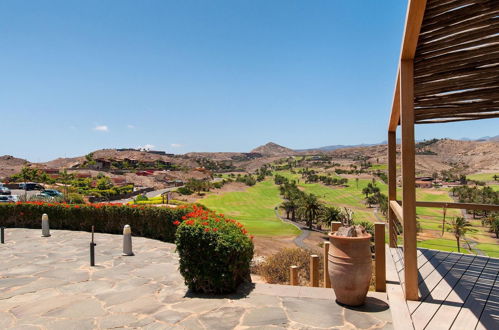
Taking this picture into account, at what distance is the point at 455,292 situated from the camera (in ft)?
14.8

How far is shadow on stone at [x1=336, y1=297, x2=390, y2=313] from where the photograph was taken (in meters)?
4.37

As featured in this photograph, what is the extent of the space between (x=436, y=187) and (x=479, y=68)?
113 m

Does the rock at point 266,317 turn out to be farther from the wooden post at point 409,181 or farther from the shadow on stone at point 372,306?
the wooden post at point 409,181

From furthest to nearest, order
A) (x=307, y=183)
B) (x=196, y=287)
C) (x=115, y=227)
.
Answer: (x=307, y=183) → (x=115, y=227) → (x=196, y=287)

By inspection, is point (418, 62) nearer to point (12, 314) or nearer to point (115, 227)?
point (12, 314)

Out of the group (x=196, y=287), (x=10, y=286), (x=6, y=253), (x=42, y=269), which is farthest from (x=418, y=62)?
(x=6, y=253)

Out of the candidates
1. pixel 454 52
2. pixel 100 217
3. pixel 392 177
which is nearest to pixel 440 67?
pixel 454 52

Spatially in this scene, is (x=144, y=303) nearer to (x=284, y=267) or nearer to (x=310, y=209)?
(x=284, y=267)

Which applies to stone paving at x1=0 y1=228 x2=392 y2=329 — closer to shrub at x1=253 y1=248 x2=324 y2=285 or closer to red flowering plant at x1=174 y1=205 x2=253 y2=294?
red flowering plant at x1=174 y1=205 x2=253 y2=294

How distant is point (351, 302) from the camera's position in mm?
4461

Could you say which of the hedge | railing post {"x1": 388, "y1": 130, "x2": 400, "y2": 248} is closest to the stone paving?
railing post {"x1": 388, "y1": 130, "x2": 400, "y2": 248}

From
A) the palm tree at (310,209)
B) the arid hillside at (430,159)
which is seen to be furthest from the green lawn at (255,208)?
the arid hillside at (430,159)

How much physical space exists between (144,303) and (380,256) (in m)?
3.73

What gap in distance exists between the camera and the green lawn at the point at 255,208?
178 ft
